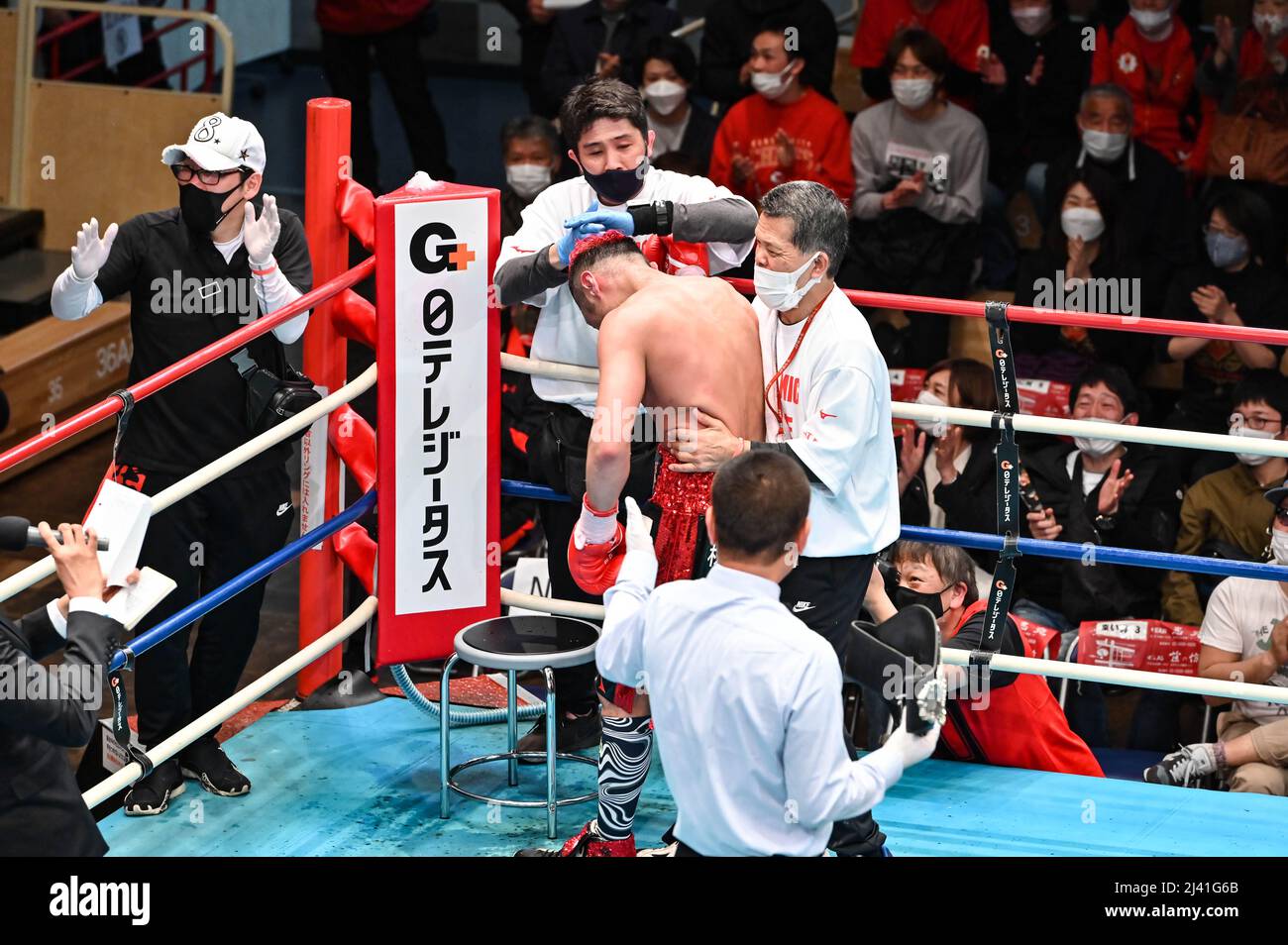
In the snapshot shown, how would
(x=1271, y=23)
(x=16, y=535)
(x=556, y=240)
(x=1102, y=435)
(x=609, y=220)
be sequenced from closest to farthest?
(x=16, y=535) → (x=609, y=220) → (x=1102, y=435) → (x=556, y=240) → (x=1271, y=23)

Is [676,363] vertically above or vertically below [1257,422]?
above

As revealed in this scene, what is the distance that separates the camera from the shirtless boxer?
3.67 metres

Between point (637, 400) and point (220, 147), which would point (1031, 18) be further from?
point (637, 400)

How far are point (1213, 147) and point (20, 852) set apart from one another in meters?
5.49

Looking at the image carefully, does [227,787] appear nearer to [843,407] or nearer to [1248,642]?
[843,407]

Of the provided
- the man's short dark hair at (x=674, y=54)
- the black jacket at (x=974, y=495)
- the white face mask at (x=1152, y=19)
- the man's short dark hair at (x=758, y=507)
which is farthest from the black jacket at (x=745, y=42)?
the man's short dark hair at (x=758, y=507)

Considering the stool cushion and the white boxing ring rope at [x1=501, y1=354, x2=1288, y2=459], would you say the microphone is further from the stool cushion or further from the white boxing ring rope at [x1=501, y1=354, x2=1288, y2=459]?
the white boxing ring rope at [x1=501, y1=354, x2=1288, y2=459]

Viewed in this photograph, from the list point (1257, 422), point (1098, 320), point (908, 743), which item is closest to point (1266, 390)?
point (1257, 422)

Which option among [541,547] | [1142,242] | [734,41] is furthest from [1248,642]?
[734,41]

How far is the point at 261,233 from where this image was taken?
418 cm

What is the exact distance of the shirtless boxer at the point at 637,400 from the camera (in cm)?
367

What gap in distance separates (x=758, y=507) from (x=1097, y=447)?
314cm

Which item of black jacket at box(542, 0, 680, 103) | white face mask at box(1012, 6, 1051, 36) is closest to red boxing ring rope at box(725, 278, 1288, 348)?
white face mask at box(1012, 6, 1051, 36)

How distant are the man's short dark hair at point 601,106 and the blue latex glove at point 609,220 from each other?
32 centimetres
